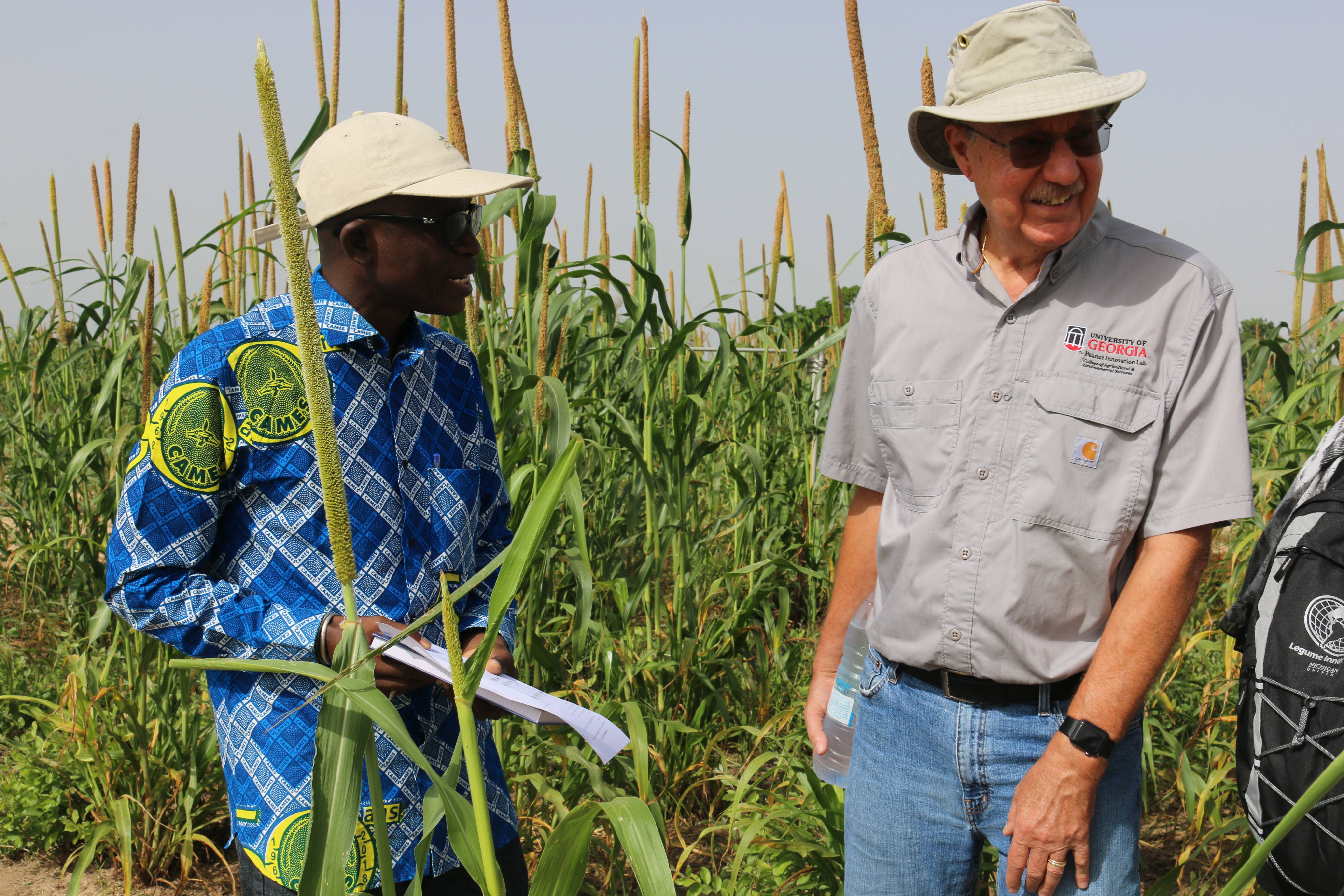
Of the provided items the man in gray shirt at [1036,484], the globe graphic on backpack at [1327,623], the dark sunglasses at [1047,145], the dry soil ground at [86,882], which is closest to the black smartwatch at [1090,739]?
the man in gray shirt at [1036,484]

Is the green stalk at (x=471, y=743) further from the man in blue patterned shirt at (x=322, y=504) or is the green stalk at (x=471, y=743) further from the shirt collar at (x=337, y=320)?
the shirt collar at (x=337, y=320)

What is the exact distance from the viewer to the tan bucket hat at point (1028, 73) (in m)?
1.37

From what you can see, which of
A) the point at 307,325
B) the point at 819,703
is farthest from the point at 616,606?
the point at 307,325

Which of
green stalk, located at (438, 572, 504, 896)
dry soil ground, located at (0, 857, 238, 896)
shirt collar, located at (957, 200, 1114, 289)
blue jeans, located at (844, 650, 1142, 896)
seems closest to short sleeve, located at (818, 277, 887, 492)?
shirt collar, located at (957, 200, 1114, 289)

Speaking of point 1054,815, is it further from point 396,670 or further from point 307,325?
point 307,325

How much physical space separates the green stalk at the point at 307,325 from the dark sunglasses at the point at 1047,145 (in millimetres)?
1081

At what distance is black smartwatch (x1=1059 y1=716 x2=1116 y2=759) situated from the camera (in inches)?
52.0

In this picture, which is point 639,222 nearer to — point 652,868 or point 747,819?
point 747,819

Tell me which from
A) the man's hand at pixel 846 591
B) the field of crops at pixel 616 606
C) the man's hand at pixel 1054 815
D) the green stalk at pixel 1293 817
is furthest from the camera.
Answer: the field of crops at pixel 616 606

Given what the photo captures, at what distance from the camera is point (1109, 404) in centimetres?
137

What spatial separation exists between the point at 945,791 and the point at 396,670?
33.5 inches

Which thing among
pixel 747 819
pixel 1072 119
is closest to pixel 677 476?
pixel 747 819

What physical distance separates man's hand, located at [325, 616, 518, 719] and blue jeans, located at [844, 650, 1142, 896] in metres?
0.62

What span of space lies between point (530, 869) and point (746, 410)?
178 cm
